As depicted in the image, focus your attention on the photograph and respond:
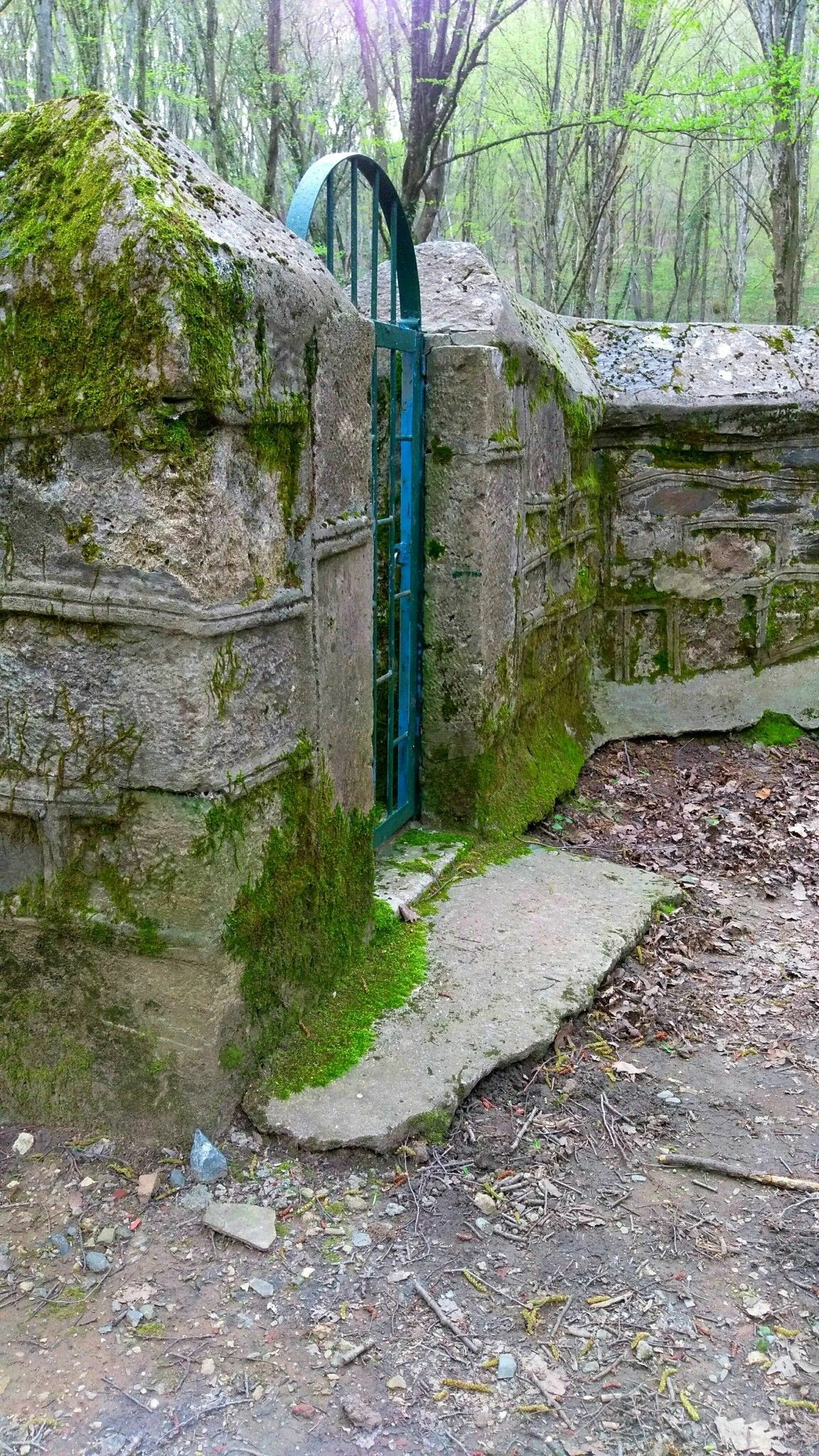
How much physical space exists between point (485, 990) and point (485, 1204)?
0.88 m

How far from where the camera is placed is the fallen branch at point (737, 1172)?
2.87 m

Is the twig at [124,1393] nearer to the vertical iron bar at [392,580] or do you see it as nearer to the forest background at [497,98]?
the vertical iron bar at [392,580]

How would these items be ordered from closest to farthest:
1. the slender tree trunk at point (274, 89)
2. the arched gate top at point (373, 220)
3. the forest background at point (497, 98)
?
1. the arched gate top at point (373, 220)
2. the forest background at point (497, 98)
3. the slender tree trunk at point (274, 89)

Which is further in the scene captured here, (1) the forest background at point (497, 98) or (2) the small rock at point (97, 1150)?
(1) the forest background at point (497, 98)

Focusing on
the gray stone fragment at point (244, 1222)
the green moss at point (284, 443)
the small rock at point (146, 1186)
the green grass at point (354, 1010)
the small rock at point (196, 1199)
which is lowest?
the gray stone fragment at point (244, 1222)

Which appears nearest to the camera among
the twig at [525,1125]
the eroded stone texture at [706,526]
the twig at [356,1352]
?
the twig at [356,1352]

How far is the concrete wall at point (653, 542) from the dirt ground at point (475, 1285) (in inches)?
77.0

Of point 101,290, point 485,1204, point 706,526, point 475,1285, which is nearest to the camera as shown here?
point 101,290

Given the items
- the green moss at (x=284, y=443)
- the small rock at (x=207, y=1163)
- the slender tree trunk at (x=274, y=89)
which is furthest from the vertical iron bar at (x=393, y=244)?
the slender tree trunk at (x=274, y=89)

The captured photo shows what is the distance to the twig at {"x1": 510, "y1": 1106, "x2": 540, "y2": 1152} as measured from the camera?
2971 millimetres

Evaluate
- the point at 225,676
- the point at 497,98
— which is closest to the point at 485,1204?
the point at 225,676

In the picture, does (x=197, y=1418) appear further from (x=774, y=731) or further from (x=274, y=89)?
(x=274, y=89)

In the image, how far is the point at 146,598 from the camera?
243cm

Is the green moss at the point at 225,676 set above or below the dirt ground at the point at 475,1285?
above
